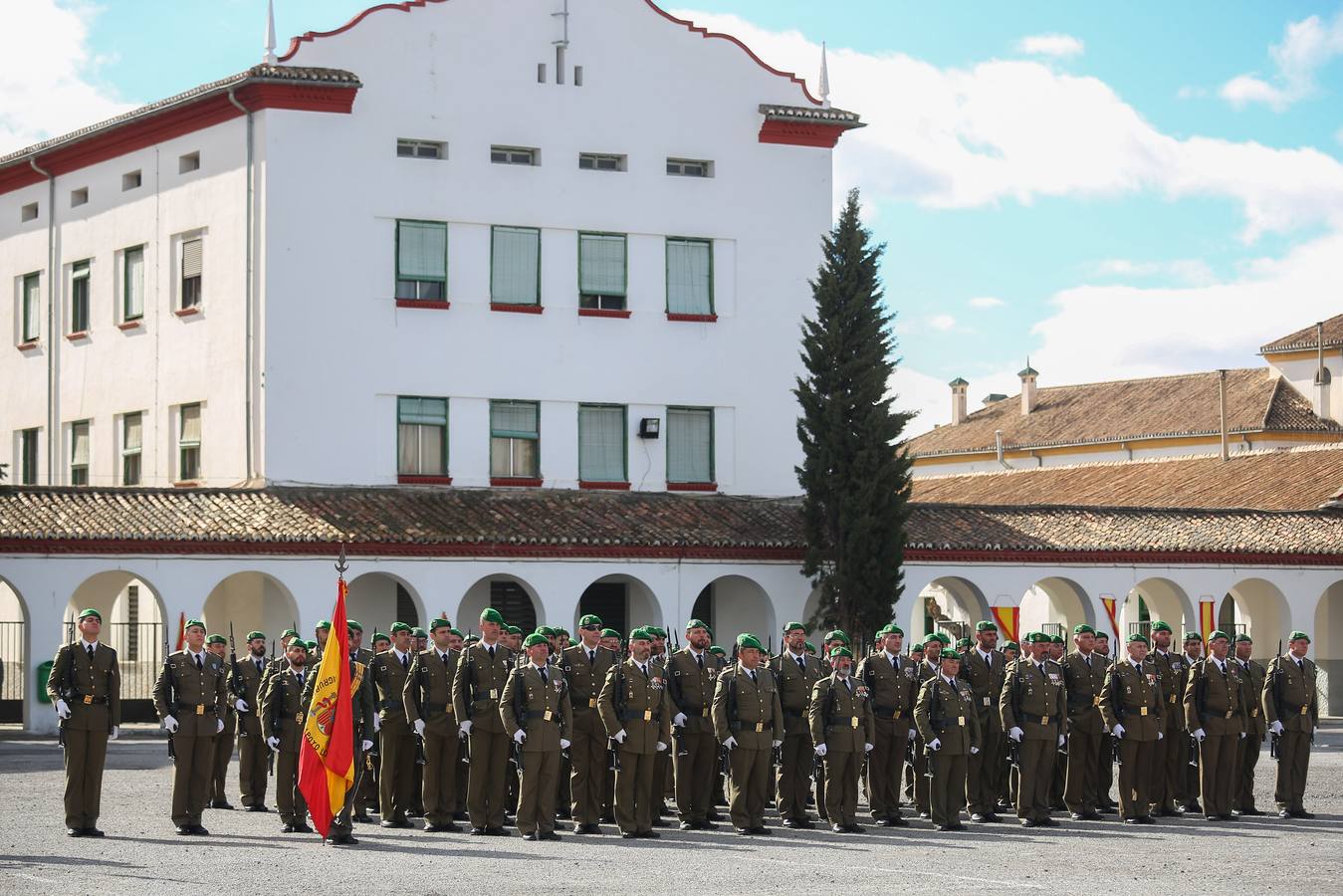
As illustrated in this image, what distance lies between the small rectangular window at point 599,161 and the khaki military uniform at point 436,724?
20.1m

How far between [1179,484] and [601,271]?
17.9 m

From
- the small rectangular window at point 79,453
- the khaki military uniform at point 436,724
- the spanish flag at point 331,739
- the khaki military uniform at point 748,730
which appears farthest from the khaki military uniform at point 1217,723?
the small rectangular window at point 79,453

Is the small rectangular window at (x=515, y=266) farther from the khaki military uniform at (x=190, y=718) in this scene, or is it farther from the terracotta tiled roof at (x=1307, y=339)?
the terracotta tiled roof at (x=1307, y=339)

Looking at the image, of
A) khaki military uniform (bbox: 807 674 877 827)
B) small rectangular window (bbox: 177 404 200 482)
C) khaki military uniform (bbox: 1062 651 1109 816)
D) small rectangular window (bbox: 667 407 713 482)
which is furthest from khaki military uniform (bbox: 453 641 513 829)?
small rectangular window (bbox: 177 404 200 482)

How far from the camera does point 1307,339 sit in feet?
232

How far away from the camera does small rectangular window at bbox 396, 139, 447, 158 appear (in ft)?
119

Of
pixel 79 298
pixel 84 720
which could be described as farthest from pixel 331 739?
pixel 79 298

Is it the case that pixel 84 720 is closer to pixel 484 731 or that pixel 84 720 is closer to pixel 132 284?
pixel 484 731

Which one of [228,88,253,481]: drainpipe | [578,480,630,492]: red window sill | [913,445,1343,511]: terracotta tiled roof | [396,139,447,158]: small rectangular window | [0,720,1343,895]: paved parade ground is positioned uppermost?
[396,139,447,158]: small rectangular window

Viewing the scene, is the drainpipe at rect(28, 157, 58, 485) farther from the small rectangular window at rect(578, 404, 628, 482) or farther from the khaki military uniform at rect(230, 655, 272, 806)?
the khaki military uniform at rect(230, 655, 272, 806)

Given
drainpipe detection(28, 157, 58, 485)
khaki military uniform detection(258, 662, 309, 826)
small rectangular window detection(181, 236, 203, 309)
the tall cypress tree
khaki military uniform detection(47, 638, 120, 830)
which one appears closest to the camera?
khaki military uniform detection(47, 638, 120, 830)

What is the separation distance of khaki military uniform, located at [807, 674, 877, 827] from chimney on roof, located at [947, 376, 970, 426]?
67.0 metres

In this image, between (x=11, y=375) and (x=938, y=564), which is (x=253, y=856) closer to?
(x=938, y=564)

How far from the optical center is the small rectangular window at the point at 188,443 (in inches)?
1471
